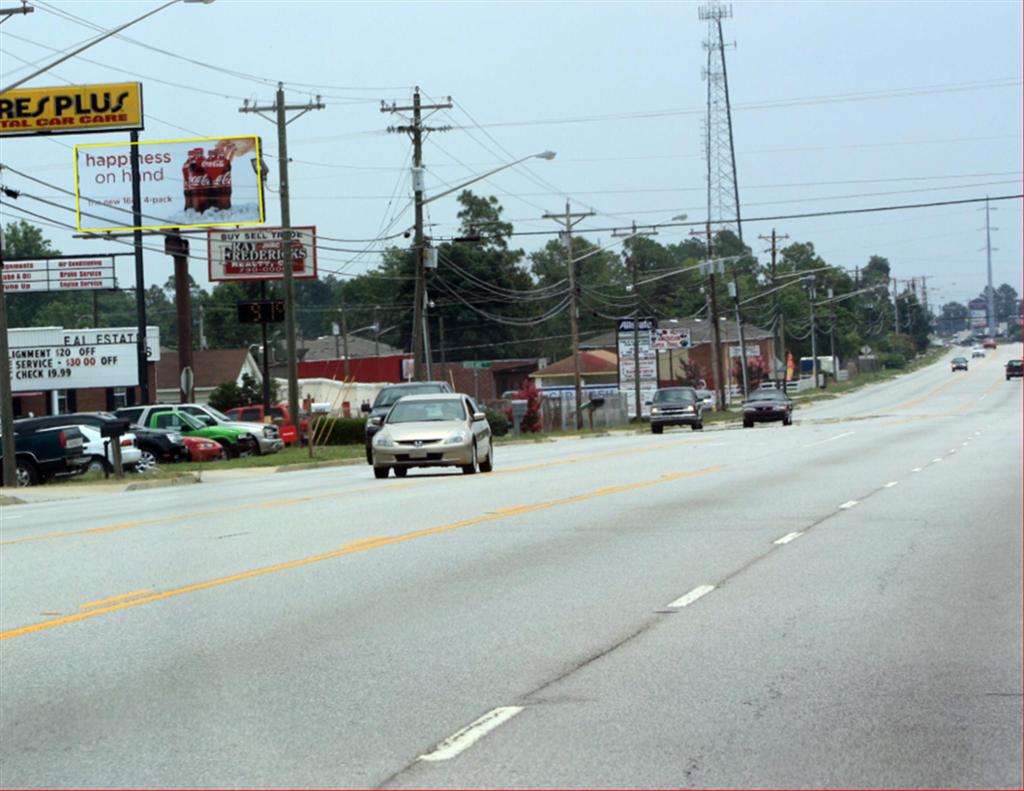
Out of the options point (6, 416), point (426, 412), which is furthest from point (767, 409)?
point (6, 416)

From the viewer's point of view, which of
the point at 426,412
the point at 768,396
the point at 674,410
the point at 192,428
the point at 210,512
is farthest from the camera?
the point at 768,396

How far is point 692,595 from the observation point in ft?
41.2

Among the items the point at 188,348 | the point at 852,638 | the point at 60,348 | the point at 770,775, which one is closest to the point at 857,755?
the point at 770,775

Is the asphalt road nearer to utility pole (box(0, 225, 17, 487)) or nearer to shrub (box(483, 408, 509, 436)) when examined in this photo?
utility pole (box(0, 225, 17, 487))

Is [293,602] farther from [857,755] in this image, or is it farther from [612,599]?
[857,755]

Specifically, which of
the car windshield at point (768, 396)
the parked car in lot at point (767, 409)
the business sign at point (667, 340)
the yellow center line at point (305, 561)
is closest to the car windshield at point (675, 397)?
the parked car in lot at point (767, 409)

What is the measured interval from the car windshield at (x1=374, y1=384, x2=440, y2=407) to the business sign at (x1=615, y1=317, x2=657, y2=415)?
3616 centimetres

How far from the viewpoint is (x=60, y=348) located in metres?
64.8

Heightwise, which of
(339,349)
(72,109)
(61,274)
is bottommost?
(339,349)

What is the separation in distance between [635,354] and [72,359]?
26480mm

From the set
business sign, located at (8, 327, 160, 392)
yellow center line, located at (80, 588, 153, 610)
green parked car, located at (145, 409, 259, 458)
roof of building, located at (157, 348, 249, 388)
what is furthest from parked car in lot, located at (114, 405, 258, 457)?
roof of building, located at (157, 348, 249, 388)

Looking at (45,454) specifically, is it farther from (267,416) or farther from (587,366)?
(587,366)

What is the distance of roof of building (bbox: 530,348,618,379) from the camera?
4584 inches

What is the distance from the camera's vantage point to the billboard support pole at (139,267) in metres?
59.2
